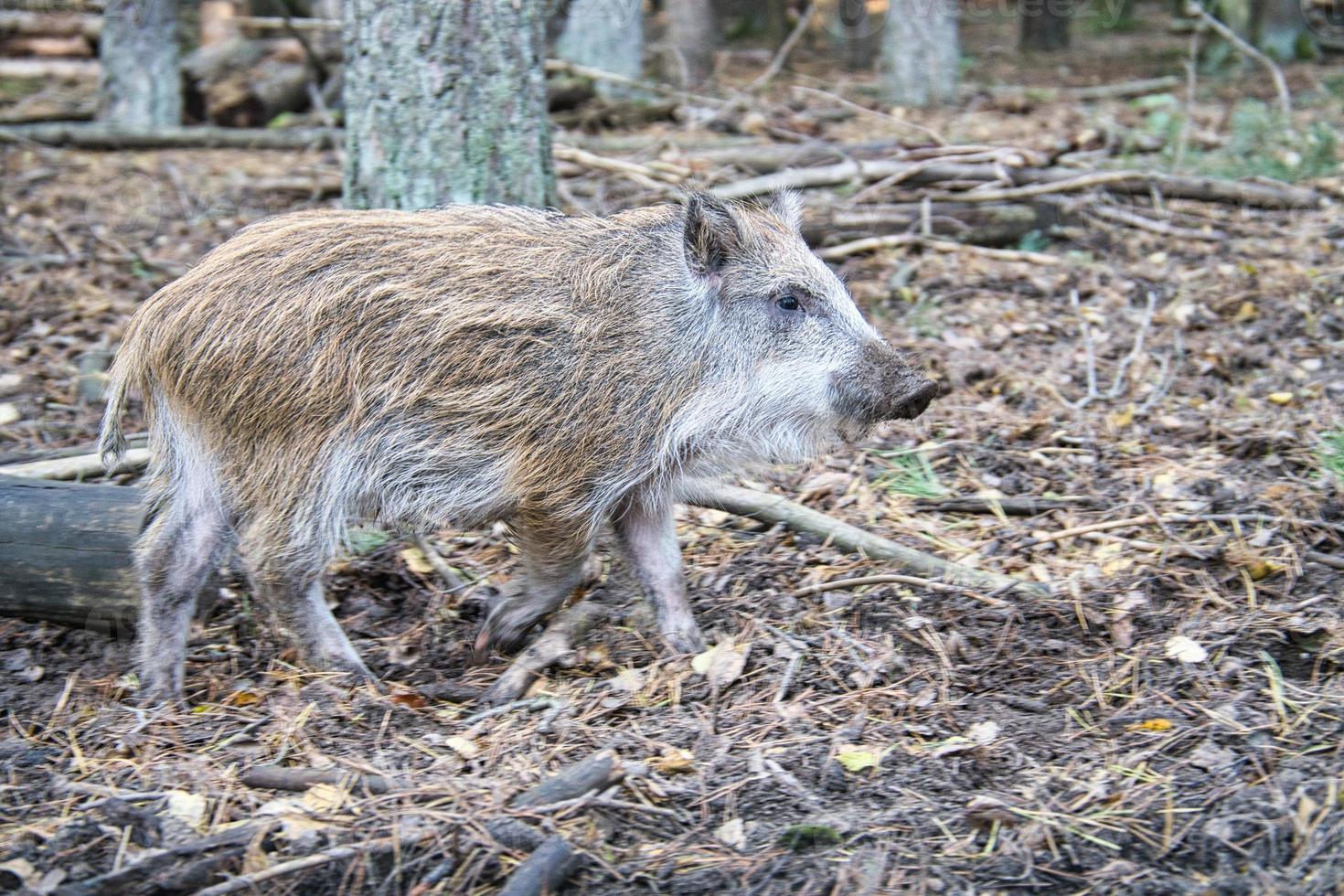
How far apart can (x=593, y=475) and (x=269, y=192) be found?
14.9ft

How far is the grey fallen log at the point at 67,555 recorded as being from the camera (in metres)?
3.68

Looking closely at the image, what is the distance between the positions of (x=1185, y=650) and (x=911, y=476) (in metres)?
1.48

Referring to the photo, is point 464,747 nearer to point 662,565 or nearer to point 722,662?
point 722,662

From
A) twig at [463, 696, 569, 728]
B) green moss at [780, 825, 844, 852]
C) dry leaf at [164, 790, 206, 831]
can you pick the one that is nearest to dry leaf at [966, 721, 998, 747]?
green moss at [780, 825, 844, 852]

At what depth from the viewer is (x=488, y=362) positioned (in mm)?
3615

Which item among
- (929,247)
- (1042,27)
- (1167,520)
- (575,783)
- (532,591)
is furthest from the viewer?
(1042,27)

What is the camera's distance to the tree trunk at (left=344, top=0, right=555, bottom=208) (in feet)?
16.1

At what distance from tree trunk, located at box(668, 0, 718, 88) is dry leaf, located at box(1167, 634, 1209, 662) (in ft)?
27.3

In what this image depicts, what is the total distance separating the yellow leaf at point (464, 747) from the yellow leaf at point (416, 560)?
1.08 metres

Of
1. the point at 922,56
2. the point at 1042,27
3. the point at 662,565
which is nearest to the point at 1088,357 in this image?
the point at 662,565

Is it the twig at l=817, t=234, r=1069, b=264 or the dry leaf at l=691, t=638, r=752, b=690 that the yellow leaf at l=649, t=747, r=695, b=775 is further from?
the twig at l=817, t=234, r=1069, b=264

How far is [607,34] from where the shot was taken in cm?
1010

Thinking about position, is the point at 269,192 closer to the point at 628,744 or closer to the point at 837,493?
the point at 837,493

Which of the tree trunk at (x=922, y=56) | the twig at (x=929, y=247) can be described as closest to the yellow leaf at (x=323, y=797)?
the twig at (x=929, y=247)
